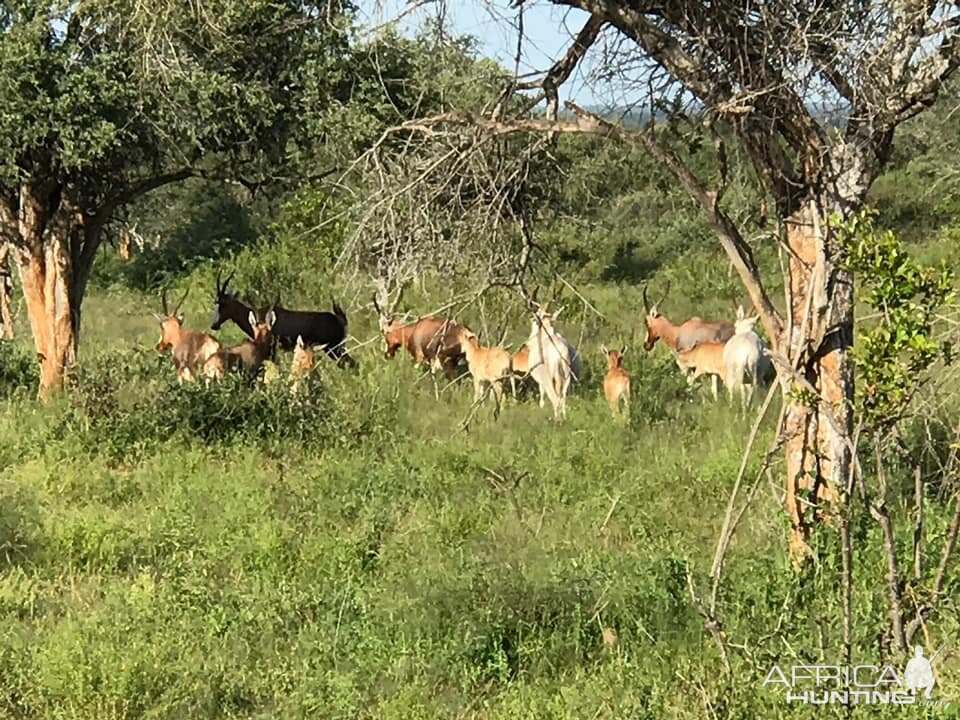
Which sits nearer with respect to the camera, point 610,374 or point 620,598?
point 620,598

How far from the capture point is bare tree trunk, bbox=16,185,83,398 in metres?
10.5

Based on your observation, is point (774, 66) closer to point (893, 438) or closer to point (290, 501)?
point (893, 438)

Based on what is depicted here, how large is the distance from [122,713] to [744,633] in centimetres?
245

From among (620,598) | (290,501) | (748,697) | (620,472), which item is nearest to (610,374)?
(620,472)

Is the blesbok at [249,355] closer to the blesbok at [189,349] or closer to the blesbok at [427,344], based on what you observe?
the blesbok at [189,349]

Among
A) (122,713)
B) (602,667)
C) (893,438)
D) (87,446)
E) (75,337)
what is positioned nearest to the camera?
(893,438)

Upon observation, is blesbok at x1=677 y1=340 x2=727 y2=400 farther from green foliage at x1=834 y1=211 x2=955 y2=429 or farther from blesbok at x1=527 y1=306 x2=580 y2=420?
green foliage at x1=834 y1=211 x2=955 y2=429

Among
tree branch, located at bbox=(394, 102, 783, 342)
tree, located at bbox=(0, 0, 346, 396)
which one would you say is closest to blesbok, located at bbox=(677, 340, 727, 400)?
tree, located at bbox=(0, 0, 346, 396)

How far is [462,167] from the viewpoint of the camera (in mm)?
5797

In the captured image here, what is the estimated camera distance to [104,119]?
30.1 feet

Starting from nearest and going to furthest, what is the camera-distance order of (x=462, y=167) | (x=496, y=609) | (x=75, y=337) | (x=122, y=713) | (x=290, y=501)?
(x=122, y=713) < (x=496, y=609) < (x=462, y=167) < (x=290, y=501) < (x=75, y=337)

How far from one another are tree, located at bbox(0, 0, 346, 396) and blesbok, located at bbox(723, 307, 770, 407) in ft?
14.4

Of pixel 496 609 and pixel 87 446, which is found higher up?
pixel 87 446

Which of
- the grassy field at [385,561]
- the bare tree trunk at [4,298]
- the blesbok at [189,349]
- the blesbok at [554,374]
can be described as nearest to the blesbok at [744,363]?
the grassy field at [385,561]
